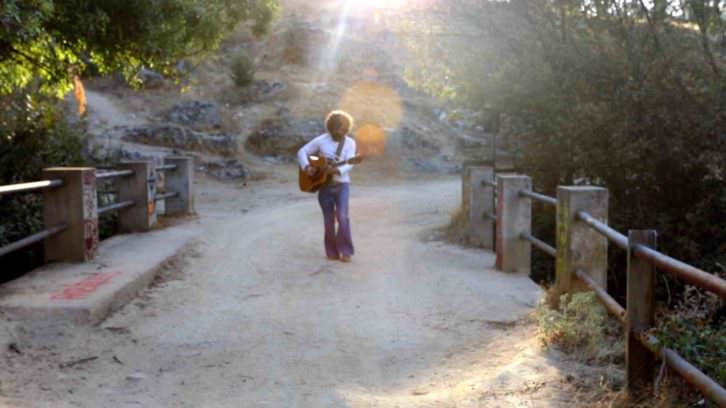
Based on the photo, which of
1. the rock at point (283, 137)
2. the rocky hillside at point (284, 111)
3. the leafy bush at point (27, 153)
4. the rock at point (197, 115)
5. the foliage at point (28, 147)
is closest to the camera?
the leafy bush at point (27, 153)

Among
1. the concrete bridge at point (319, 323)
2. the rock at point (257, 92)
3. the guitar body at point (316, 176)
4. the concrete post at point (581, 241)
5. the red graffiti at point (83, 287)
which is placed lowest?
the concrete bridge at point (319, 323)

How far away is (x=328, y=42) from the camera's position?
4094 centimetres

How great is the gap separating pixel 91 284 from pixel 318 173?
2.87 meters

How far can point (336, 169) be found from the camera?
9477 millimetres

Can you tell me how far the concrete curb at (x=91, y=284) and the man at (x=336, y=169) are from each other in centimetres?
184

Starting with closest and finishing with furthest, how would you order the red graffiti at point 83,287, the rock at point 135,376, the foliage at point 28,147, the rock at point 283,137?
the rock at point 135,376, the red graffiti at point 83,287, the foliage at point 28,147, the rock at point 283,137

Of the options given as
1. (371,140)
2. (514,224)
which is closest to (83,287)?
(514,224)

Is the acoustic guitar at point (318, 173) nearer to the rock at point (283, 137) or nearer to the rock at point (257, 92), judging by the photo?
the rock at point (283, 137)

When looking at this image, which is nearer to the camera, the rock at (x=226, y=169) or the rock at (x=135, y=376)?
the rock at (x=135, y=376)

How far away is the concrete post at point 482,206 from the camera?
37.6ft

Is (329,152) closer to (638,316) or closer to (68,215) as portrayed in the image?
(68,215)

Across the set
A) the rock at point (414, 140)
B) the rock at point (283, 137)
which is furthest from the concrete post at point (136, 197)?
the rock at point (414, 140)

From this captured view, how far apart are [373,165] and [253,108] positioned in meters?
6.46

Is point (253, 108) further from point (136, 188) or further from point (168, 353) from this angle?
point (168, 353)
